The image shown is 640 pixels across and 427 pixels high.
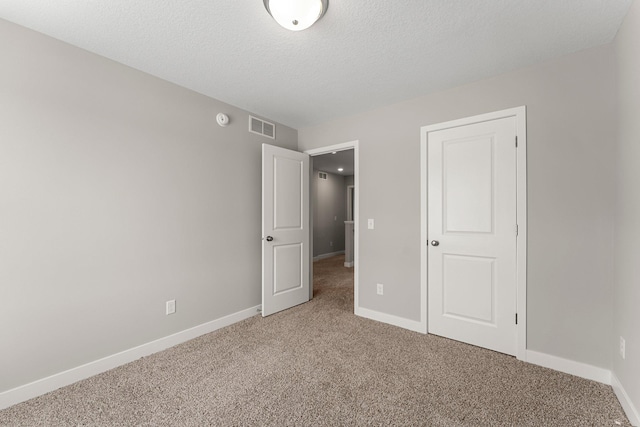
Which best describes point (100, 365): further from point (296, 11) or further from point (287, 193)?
point (296, 11)

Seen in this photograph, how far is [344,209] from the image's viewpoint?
8.23m

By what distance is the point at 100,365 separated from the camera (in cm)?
202

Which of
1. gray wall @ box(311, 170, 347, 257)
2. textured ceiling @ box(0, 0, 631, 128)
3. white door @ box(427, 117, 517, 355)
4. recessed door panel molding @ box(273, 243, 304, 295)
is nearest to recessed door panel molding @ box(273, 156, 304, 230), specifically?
recessed door panel molding @ box(273, 243, 304, 295)

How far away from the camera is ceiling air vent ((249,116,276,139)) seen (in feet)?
10.4

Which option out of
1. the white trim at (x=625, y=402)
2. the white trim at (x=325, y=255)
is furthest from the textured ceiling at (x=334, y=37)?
the white trim at (x=325, y=255)

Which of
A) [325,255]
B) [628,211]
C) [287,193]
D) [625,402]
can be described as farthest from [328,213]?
[625,402]

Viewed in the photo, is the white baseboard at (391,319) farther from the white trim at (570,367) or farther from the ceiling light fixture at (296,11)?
the ceiling light fixture at (296,11)

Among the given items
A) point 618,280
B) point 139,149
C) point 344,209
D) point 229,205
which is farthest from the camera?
point 344,209

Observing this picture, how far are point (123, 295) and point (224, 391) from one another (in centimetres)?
115

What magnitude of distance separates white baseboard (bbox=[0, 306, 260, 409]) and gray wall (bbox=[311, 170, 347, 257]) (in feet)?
14.4

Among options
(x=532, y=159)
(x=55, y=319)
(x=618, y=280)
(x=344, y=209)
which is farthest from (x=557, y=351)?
(x=344, y=209)

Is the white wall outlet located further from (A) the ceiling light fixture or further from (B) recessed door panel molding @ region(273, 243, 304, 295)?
(A) the ceiling light fixture

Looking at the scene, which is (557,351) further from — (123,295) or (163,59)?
(163,59)

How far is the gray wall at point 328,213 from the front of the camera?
23.3 ft
